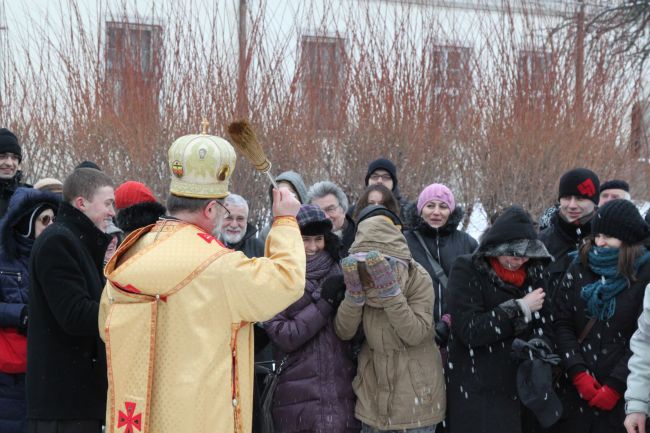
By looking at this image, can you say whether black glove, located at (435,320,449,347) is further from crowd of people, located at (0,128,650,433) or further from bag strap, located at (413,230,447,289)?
bag strap, located at (413,230,447,289)

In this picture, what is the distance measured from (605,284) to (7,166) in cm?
413

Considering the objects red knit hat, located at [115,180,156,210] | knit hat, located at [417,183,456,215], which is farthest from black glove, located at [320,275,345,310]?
knit hat, located at [417,183,456,215]

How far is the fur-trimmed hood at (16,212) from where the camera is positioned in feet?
14.3

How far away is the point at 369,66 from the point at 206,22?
1997mm

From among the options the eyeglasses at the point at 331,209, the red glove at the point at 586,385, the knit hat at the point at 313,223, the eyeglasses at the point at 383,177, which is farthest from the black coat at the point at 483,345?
the eyeglasses at the point at 383,177

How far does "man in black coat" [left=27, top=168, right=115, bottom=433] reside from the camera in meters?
3.58

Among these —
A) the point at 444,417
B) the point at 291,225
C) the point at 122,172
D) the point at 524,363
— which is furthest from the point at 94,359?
the point at 122,172

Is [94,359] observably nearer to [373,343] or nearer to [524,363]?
[373,343]

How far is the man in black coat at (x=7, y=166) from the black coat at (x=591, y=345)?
3829 mm

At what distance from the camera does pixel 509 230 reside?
4371mm

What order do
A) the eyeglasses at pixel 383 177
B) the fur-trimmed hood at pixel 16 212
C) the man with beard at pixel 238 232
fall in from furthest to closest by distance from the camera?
the eyeglasses at pixel 383 177 → the man with beard at pixel 238 232 → the fur-trimmed hood at pixel 16 212

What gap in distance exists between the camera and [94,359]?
3762 millimetres

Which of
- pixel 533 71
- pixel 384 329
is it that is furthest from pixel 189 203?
pixel 533 71

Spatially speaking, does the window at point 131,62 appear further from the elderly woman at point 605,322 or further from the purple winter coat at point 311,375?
the elderly woman at point 605,322
